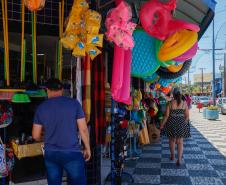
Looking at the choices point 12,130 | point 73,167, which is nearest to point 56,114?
point 73,167

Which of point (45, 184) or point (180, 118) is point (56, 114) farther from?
point (180, 118)

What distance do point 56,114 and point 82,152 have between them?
1.79 ft

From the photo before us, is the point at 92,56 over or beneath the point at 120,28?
beneath

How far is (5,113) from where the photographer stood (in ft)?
13.1

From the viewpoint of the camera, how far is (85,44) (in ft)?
12.0

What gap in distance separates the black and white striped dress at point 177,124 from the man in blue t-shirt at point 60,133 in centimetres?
336

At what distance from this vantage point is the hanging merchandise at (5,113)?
393cm

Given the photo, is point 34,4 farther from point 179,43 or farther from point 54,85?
point 179,43

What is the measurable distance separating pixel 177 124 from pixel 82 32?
340 cm

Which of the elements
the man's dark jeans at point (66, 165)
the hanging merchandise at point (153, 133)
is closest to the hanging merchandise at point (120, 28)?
the man's dark jeans at point (66, 165)

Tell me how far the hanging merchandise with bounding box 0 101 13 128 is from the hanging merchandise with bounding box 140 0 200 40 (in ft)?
6.23

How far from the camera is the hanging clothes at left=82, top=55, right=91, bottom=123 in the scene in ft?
13.7

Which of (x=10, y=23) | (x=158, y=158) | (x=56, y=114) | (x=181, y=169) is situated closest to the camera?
(x=56, y=114)

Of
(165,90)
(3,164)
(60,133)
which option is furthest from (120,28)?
(165,90)
